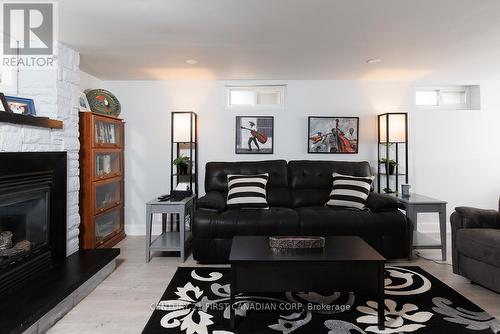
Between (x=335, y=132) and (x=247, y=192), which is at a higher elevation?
(x=335, y=132)

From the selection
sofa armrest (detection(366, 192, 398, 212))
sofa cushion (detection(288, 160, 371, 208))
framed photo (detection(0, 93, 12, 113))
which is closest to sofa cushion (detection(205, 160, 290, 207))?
sofa cushion (detection(288, 160, 371, 208))

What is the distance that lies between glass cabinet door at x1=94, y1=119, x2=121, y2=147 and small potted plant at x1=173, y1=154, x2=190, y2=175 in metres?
0.82

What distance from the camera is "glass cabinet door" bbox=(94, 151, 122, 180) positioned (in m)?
3.29

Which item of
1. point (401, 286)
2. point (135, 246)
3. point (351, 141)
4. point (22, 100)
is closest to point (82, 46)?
point (22, 100)

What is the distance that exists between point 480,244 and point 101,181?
3.75m

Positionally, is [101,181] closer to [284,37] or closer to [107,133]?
[107,133]

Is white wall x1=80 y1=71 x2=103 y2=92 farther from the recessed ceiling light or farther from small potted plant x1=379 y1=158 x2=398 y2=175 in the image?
small potted plant x1=379 y1=158 x2=398 y2=175

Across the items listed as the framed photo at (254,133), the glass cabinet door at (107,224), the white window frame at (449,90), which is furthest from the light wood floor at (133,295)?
the white window frame at (449,90)

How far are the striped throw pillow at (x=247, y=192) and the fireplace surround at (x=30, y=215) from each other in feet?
5.40

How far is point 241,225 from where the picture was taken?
289 cm

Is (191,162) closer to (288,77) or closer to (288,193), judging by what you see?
(288,193)

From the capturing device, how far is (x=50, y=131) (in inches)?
100

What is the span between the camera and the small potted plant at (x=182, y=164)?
3727mm

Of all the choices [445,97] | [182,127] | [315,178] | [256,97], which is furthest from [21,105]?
[445,97]
